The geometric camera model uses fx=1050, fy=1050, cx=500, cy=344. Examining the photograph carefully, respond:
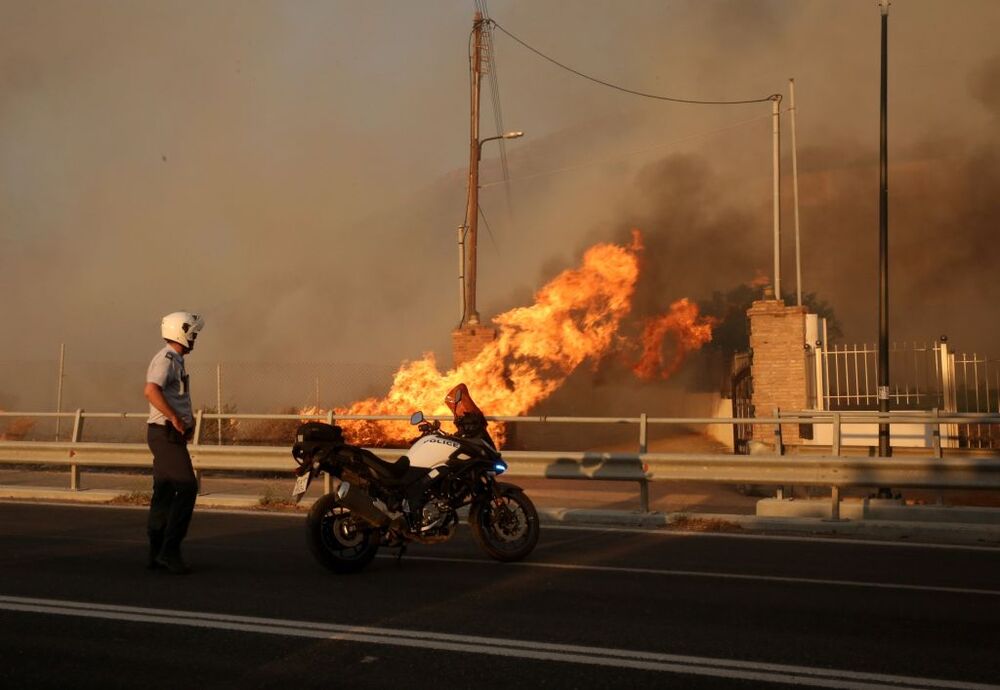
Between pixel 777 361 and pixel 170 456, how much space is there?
49.0 feet

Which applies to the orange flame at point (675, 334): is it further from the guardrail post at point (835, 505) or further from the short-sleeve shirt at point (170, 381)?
the short-sleeve shirt at point (170, 381)

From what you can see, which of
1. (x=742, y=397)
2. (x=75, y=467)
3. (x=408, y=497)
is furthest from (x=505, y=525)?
(x=742, y=397)

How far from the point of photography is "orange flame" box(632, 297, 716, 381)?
27359 mm

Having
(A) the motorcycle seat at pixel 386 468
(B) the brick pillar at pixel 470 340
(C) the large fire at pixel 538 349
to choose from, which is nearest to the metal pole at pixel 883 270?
(C) the large fire at pixel 538 349

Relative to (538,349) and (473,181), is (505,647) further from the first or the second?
(473,181)

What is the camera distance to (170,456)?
7977 mm

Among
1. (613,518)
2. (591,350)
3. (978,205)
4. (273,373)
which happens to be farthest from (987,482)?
(978,205)

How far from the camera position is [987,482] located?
10.4m

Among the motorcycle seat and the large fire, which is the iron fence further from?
the motorcycle seat

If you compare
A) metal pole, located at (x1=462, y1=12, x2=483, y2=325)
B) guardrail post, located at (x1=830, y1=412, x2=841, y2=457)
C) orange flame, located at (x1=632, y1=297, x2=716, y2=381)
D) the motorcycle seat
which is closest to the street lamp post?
metal pole, located at (x1=462, y1=12, x2=483, y2=325)

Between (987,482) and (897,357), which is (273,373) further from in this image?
(987,482)

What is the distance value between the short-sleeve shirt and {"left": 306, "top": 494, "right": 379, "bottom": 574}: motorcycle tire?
48.6 inches

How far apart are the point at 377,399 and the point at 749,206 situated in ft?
60.1

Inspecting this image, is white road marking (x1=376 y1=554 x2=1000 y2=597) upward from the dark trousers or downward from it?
downward
